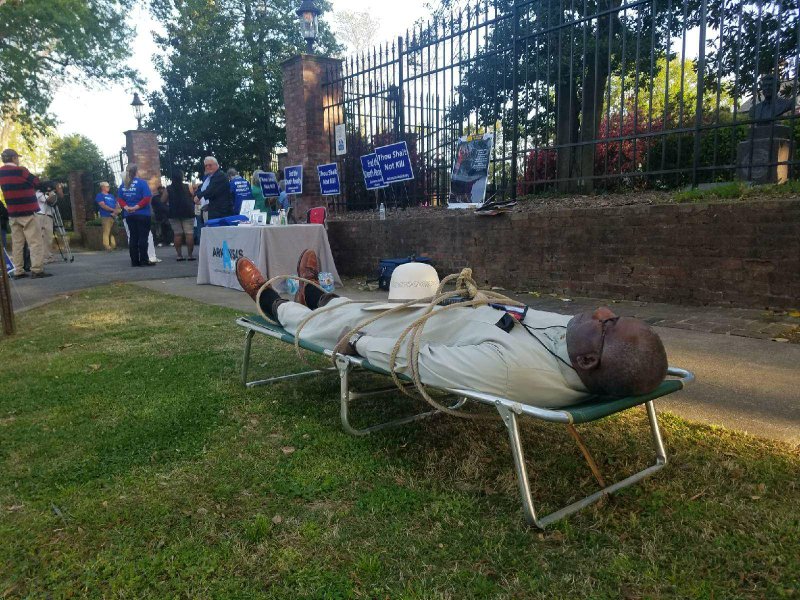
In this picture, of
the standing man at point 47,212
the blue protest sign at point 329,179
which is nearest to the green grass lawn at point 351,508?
the blue protest sign at point 329,179

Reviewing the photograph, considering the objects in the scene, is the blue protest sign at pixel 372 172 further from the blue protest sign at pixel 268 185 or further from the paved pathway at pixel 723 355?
the blue protest sign at pixel 268 185

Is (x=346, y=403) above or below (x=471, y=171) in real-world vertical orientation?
below

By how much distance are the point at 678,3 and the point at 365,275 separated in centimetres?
538

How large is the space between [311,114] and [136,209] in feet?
13.0

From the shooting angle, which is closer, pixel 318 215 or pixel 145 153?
pixel 318 215

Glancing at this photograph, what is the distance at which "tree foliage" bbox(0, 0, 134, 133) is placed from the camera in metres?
19.0

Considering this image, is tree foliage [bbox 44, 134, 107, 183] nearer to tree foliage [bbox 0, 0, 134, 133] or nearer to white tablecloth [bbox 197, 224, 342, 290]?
tree foliage [bbox 0, 0, 134, 133]

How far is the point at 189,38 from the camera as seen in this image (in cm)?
2177

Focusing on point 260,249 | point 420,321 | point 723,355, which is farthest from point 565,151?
point 420,321

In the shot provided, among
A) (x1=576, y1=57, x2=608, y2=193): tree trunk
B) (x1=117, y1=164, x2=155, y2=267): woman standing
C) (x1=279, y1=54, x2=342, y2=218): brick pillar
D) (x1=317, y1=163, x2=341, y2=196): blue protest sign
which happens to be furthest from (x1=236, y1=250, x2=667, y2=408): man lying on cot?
(x1=117, y1=164, x2=155, y2=267): woman standing

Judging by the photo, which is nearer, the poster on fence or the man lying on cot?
the man lying on cot

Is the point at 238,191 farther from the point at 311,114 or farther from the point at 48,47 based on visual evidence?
the point at 48,47

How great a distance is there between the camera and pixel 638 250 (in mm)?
5711

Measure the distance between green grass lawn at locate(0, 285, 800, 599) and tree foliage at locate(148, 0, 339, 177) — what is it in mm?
19281
